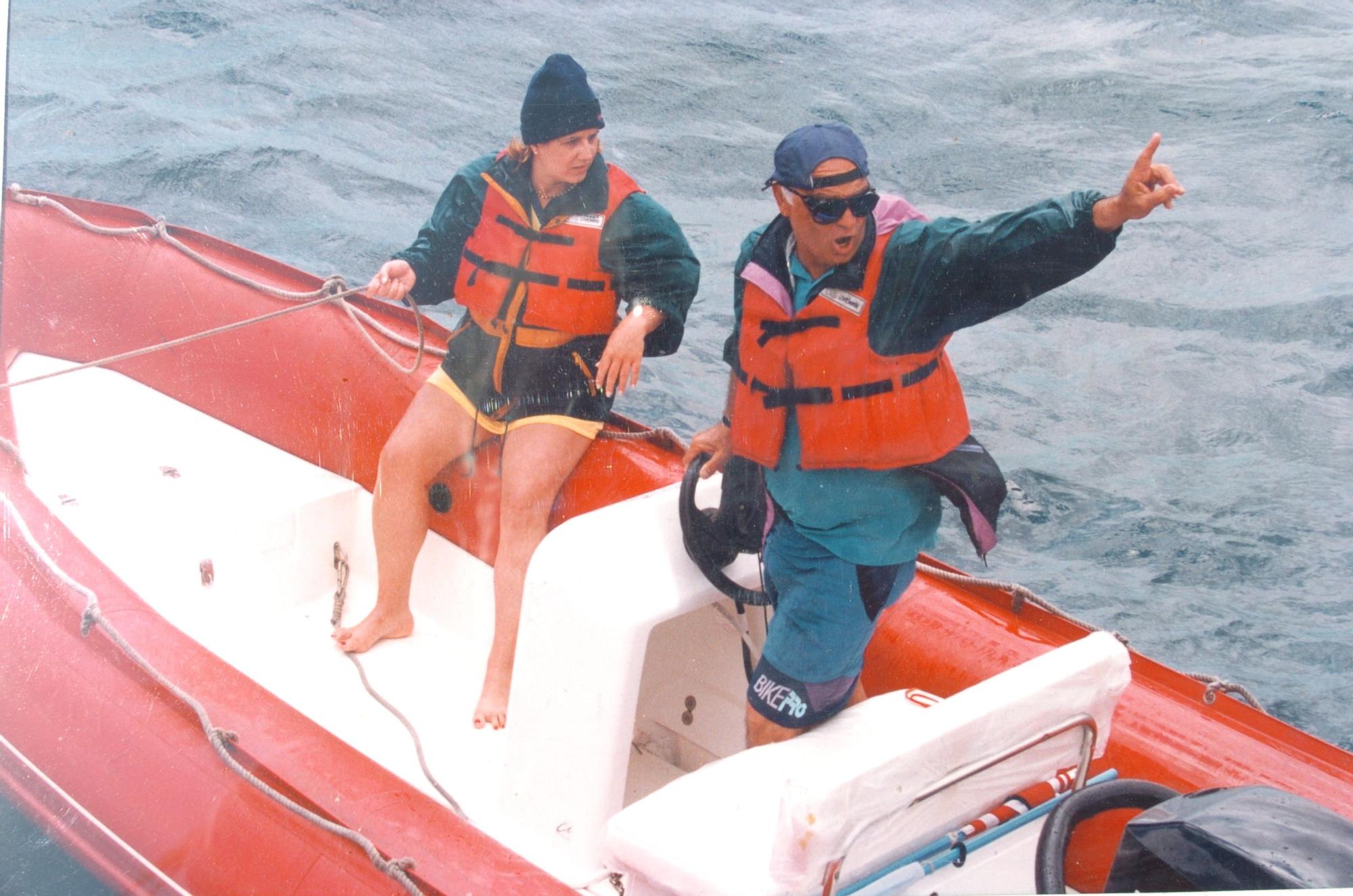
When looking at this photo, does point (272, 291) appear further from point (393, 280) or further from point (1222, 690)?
point (1222, 690)

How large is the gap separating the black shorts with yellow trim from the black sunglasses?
854mm

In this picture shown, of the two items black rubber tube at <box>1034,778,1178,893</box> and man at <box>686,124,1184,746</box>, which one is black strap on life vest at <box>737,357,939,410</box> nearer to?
man at <box>686,124,1184,746</box>

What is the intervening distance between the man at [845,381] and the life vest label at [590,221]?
1.76ft

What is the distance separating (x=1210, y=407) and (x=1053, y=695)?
2.42m

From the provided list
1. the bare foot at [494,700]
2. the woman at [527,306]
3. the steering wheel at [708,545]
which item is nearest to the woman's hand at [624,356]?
the woman at [527,306]

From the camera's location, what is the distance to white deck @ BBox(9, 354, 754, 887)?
1778 millimetres

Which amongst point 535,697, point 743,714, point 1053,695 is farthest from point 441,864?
point 1053,695

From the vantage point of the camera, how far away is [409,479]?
2449 millimetres

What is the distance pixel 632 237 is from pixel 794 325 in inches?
25.9

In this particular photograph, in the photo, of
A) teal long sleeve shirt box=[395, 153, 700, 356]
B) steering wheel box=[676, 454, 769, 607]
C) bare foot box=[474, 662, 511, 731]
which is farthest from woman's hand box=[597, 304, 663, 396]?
bare foot box=[474, 662, 511, 731]

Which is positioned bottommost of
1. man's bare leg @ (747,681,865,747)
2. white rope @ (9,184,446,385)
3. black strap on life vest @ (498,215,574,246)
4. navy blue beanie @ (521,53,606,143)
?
man's bare leg @ (747,681,865,747)

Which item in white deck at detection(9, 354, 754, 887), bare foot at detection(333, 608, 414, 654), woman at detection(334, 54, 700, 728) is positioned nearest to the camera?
white deck at detection(9, 354, 754, 887)

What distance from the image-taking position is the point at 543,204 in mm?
2252

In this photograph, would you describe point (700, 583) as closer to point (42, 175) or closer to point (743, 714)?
point (743, 714)
